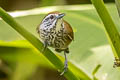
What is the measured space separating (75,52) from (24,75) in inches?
25.3

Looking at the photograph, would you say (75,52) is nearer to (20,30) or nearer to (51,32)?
(51,32)

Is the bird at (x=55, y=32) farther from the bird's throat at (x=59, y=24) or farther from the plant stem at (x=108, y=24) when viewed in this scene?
the plant stem at (x=108, y=24)

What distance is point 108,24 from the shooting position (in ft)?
3.56

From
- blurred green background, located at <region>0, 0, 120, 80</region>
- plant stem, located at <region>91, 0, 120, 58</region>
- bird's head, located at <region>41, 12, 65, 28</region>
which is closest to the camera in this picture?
plant stem, located at <region>91, 0, 120, 58</region>

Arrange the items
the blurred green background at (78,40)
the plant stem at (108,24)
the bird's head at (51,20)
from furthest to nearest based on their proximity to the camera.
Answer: the blurred green background at (78,40) < the bird's head at (51,20) < the plant stem at (108,24)

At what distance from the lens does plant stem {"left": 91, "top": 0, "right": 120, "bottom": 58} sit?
1.07 metres

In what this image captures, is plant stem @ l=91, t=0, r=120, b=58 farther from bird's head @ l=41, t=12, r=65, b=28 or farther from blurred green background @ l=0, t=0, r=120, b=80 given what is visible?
blurred green background @ l=0, t=0, r=120, b=80

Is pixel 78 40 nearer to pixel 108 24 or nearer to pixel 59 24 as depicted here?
pixel 59 24

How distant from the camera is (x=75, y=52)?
82.4 inches

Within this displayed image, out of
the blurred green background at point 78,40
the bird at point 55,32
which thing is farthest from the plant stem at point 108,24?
the blurred green background at point 78,40

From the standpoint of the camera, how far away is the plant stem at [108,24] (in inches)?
41.9

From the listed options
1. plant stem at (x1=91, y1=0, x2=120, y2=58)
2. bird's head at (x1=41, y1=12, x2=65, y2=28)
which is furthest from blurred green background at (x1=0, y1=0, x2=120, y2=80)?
plant stem at (x1=91, y1=0, x2=120, y2=58)

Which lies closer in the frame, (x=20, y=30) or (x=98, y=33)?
(x=20, y=30)

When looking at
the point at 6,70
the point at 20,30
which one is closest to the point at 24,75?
the point at 6,70
